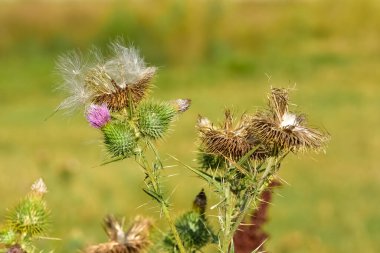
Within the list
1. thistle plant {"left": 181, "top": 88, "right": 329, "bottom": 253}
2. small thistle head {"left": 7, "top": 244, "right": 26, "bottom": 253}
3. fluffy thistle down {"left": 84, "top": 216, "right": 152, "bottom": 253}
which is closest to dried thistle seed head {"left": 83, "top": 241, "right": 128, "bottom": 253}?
fluffy thistle down {"left": 84, "top": 216, "right": 152, "bottom": 253}

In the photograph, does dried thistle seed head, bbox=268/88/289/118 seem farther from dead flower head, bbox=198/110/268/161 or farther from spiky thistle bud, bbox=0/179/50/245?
spiky thistle bud, bbox=0/179/50/245

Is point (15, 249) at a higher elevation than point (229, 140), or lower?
lower

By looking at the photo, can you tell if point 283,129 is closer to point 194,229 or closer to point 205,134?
point 205,134

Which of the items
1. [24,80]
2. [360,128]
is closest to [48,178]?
[360,128]

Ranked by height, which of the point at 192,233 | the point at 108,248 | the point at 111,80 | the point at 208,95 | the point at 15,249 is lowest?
the point at 15,249

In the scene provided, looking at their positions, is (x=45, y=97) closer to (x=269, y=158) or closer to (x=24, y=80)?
(x=24, y=80)

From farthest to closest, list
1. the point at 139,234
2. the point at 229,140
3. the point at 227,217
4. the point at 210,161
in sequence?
1. the point at 139,234
2. the point at 210,161
3. the point at 229,140
4. the point at 227,217

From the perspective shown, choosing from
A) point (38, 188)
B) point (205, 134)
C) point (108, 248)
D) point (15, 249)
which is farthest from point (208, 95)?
point (15, 249)
